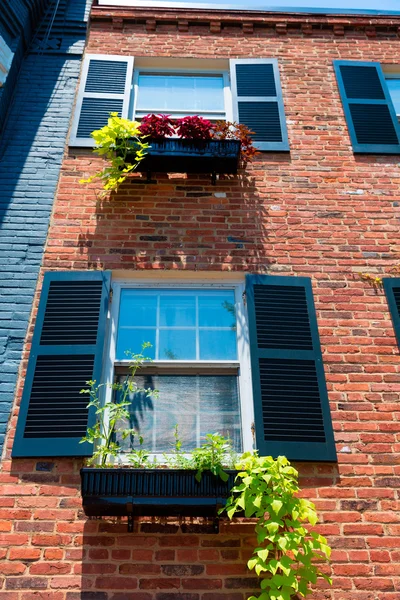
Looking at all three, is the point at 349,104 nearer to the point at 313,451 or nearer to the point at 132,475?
the point at 313,451

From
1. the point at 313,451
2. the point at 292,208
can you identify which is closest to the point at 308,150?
the point at 292,208

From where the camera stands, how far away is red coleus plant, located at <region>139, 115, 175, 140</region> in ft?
17.4

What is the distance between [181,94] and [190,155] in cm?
174

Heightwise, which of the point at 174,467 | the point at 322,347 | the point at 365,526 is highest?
the point at 322,347

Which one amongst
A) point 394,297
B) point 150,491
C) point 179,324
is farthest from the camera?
point 394,297

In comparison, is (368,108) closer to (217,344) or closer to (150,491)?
(217,344)

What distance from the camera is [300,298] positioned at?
4.62 meters

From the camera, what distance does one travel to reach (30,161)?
5.48 m

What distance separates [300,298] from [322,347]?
0.49m

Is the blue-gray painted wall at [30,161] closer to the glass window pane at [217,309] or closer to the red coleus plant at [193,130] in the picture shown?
the red coleus plant at [193,130]

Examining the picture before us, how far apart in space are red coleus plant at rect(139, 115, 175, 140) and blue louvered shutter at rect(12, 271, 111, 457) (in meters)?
1.60

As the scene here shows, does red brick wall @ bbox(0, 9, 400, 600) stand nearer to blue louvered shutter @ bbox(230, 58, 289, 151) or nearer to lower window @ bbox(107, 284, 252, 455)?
blue louvered shutter @ bbox(230, 58, 289, 151)

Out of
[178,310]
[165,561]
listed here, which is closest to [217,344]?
[178,310]

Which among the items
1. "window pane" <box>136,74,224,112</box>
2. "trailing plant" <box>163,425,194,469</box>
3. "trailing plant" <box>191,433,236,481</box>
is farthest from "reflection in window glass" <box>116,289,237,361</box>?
"window pane" <box>136,74,224,112</box>
